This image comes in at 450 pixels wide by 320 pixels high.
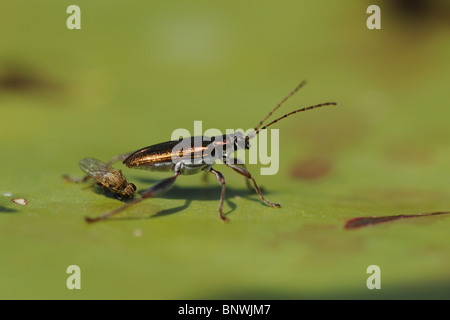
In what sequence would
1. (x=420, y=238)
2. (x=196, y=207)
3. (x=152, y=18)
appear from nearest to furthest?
(x=420, y=238) < (x=196, y=207) < (x=152, y=18)

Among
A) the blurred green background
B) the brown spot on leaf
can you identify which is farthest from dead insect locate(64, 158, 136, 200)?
the brown spot on leaf

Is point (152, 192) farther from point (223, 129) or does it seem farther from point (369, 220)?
point (223, 129)

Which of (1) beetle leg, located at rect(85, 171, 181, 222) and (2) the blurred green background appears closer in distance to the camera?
(2) the blurred green background

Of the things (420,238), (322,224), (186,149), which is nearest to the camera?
(420,238)

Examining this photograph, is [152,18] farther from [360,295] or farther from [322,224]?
[360,295]

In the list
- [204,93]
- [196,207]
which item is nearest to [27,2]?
[204,93]

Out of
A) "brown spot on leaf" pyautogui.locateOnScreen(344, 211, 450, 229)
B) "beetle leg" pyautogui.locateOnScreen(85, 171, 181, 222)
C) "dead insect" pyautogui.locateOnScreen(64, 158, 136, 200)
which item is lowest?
"brown spot on leaf" pyautogui.locateOnScreen(344, 211, 450, 229)

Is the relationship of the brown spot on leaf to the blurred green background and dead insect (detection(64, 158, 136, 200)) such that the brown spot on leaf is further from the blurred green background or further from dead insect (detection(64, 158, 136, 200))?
dead insect (detection(64, 158, 136, 200))

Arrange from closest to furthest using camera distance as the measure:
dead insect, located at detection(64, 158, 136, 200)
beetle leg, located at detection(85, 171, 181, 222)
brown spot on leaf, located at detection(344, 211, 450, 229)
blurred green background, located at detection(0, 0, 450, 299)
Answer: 1. blurred green background, located at detection(0, 0, 450, 299)
2. brown spot on leaf, located at detection(344, 211, 450, 229)
3. beetle leg, located at detection(85, 171, 181, 222)
4. dead insect, located at detection(64, 158, 136, 200)

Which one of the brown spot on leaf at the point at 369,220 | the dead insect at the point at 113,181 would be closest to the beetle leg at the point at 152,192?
the dead insect at the point at 113,181
